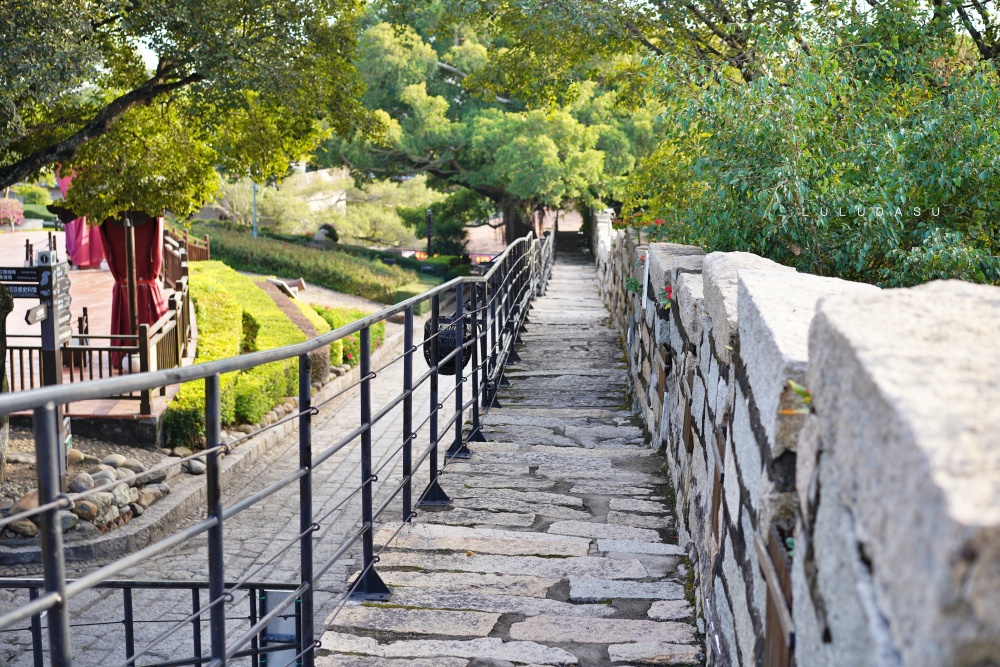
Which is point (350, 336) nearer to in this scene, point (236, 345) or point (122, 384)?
point (236, 345)

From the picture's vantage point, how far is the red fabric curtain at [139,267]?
11711 millimetres

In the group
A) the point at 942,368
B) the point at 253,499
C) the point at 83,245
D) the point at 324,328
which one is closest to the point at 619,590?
the point at 253,499

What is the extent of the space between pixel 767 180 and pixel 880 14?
1.85 meters

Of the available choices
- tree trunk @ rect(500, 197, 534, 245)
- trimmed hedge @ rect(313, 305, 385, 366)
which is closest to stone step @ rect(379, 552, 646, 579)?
trimmed hedge @ rect(313, 305, 385, 366)

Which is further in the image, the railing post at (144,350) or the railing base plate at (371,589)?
the railing post at (144,350)

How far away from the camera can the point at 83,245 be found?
21.3 m

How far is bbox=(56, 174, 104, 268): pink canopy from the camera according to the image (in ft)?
68.3

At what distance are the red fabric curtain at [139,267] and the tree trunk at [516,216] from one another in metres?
16.4

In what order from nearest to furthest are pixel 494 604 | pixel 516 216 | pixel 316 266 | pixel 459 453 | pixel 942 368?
pixel 942 368
pixel 494 604
pixel 459 453
pixel 316 266
pixel 516 216

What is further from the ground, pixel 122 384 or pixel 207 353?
pixel 122 384

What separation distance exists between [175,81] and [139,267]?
11.6 ft

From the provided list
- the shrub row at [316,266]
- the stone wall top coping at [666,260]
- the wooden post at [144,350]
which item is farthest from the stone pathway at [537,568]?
the shrub row at [316,266]

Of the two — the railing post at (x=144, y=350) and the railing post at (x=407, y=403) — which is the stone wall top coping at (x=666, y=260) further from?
the railing post at (x=144, y=350)

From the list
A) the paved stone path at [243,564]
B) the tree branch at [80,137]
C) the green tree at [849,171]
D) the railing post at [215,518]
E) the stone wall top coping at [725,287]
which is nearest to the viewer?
the railing post at [215,518]
